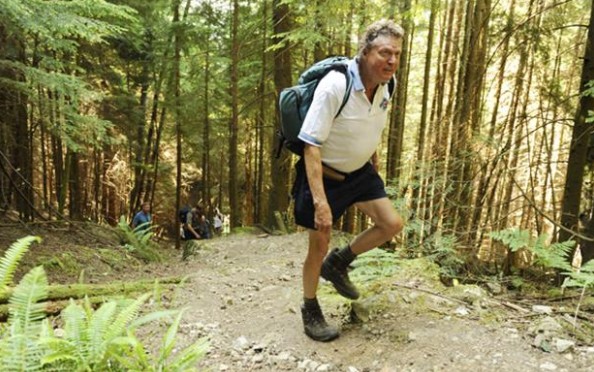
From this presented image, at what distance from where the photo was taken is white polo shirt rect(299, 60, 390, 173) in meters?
2.88

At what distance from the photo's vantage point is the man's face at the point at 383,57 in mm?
2945

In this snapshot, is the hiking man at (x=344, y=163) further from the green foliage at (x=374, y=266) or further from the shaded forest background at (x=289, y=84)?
the shaded forest background at (x=289, y=84)

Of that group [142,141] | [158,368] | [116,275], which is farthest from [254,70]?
[158,368]

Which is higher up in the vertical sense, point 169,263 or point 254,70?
point 254,70

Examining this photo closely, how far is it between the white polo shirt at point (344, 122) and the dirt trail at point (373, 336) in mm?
1223

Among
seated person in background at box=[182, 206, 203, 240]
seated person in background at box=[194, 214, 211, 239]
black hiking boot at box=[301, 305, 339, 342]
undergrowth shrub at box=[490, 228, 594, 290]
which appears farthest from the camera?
seated person in background at box=[194, 214, 211, 239]

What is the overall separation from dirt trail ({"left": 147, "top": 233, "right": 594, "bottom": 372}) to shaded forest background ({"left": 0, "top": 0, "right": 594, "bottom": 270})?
1.72 metres

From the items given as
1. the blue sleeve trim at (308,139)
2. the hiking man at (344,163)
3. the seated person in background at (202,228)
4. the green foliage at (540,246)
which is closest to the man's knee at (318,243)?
the hiking man at (344,163)

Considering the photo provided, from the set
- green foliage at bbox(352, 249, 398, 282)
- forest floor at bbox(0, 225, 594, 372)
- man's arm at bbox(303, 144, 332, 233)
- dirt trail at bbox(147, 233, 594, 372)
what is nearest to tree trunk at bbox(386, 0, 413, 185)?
green foliage at bbox(352, 249, 398, 282)

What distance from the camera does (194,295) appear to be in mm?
4688

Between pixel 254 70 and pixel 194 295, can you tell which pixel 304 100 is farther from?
pixel 254 70

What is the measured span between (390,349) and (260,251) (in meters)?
6.07

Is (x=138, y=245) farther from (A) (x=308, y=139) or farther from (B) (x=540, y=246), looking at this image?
(B) (x=540, y=246)

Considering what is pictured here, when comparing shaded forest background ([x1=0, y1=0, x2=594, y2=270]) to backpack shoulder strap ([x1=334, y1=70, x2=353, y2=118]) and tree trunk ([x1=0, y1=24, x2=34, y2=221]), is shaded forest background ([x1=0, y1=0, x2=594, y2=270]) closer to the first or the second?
tree trunk ([x1=0, y1=24, x2=34, y2=221])
